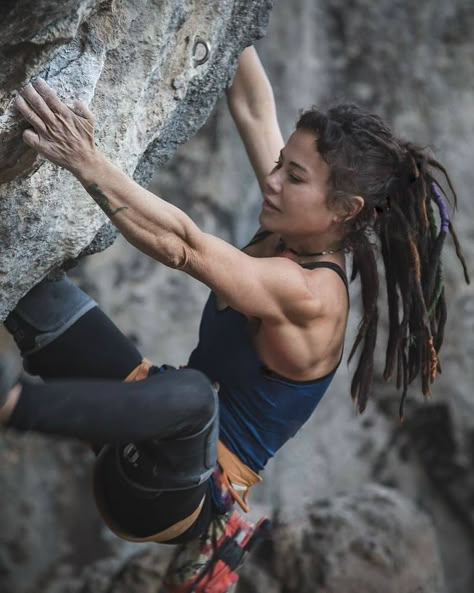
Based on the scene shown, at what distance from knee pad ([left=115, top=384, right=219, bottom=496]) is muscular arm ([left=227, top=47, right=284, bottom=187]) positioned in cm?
84

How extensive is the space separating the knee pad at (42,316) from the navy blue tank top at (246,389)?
357 mm

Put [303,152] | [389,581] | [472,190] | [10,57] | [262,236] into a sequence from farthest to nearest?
[472,190], [389,581], [262,236], [303,152], [10,57]

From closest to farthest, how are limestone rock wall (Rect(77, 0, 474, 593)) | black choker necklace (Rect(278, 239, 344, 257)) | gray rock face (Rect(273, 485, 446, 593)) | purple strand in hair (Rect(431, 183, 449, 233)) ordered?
black choker necklace (Rect(278, 239, 344, 257)) < purple strand in hair (Rect(431, 183, 449, 233)) < gray rock face (Rect(273, 485, 446, 593)) < limestone rock wall (Rect(77, 0, 474, 593))

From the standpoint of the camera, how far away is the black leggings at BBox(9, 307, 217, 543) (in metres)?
2.16

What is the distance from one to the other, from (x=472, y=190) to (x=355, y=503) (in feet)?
6.68

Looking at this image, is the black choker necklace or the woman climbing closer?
the woman climbing

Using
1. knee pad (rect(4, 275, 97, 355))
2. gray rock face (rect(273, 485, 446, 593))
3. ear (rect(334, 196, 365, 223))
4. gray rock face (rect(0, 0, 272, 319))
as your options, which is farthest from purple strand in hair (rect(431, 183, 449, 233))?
gray rock face (rect(273, 485, 446, 593))

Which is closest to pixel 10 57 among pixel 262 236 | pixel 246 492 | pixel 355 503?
pixel 262 236

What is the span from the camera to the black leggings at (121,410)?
2160 mm

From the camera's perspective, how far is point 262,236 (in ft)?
9.12

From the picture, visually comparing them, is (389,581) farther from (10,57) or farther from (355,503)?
(10,57)

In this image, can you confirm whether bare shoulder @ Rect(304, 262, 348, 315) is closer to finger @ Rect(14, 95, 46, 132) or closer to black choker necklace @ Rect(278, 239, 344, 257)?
black choker necklace @ Rect(278, 239, 344, 257)

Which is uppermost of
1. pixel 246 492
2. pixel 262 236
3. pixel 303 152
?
pixel 303 152

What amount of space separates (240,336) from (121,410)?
1.53 ft
